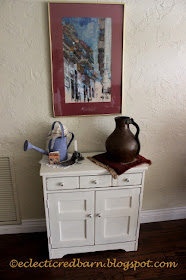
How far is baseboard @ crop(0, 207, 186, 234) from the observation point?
195 centimetres

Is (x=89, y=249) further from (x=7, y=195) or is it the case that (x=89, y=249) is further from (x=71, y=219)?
(x=7, y=195)

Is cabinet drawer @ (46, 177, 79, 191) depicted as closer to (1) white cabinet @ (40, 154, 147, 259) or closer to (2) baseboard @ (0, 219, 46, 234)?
(1) white cabinet @ (40, 154, 147, 259)

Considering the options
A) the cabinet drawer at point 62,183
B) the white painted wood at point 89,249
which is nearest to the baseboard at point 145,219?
the white painted wood at point 89,249

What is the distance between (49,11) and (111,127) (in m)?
0.97

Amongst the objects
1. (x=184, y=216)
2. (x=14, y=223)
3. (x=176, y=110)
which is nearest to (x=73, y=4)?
(x=176, y=110)

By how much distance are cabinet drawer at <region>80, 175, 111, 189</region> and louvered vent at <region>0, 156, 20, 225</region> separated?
678 millimetres

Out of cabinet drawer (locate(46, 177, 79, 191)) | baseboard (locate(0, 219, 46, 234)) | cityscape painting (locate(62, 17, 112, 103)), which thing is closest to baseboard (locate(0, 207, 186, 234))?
baseboard (locate(0, 219, 46, 234))

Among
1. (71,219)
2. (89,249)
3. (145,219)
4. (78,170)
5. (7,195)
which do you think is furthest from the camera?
(145,219)

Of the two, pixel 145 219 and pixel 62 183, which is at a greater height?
pixel 62 183

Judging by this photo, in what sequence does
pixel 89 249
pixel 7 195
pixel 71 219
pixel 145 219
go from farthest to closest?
1. pixel 145 219
2. pixel 7 195
3. pixel 89 249
4. pixel 71 219

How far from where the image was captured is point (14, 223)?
1948mm

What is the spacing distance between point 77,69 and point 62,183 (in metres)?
0.86

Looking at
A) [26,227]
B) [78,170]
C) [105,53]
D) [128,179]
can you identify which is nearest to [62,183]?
[78,170]

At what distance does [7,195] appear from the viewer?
1.87 meters
